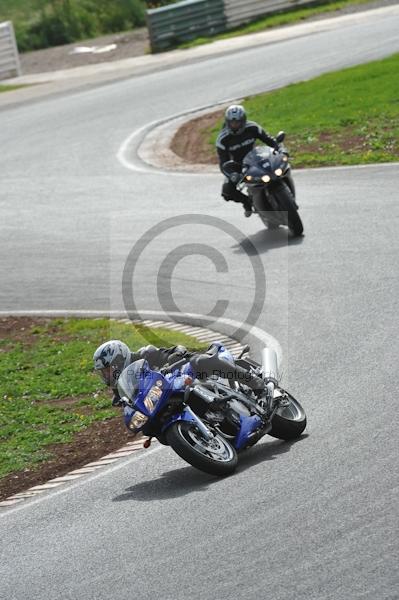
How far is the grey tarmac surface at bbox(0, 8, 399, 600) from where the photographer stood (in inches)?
264

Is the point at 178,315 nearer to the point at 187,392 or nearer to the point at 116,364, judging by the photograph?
the point at 116,364

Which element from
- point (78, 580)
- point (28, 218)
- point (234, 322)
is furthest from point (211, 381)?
point (28, 218)

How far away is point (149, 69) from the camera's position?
32938 millimetres

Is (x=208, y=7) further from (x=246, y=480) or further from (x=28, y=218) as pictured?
(x=246, y=480)

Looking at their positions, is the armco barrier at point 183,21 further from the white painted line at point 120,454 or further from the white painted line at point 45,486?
the white painted line at point 45,486

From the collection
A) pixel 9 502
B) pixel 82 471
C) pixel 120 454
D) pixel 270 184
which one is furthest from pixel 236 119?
pixel 9 502

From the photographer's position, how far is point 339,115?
2317 cm

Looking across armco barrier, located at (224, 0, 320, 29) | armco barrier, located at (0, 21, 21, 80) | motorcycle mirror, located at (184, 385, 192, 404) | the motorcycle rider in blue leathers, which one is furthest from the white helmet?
armco barrier, located at (224, 0, 320, 29)

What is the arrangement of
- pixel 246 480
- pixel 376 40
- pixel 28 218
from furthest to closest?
pixel 376 40
pixel 28 218
pixel 246 480

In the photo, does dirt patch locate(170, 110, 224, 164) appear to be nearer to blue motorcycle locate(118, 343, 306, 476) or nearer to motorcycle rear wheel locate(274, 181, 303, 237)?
motorcycle rear wheel locate(274, 181, 303, 237)

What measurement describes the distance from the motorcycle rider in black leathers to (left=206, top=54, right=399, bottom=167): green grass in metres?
3.17

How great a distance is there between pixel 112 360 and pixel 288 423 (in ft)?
4.94

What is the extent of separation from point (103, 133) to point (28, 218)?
255 inches

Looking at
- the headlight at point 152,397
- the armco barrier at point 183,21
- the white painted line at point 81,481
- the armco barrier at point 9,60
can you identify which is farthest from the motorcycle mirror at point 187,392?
the armco barrier at point 183,21
